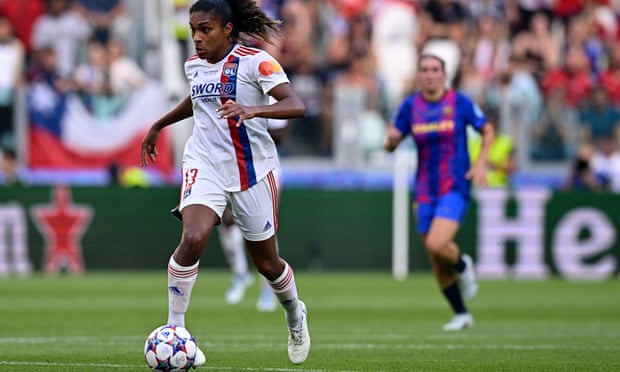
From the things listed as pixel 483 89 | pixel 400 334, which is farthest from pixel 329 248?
pixel 400 334

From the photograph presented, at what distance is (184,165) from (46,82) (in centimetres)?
1374

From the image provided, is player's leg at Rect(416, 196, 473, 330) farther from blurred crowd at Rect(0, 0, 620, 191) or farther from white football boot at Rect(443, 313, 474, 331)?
blurred crowd at Rect(0, 0, 620, 191)

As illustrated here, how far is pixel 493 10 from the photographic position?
80.8ft

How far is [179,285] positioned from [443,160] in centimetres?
526

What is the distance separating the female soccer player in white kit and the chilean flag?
12.9 metres

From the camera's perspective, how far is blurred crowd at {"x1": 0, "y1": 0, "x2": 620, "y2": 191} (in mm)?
21547

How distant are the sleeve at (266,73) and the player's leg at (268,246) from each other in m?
0.63

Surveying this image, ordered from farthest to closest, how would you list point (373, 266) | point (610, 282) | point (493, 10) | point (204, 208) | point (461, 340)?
1. point (493, 10)
2. point (373, 266)
3. point (610, 282)
4. point (461, 340)
5. point (204, 208)

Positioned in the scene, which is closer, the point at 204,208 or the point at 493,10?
the point at 204,208

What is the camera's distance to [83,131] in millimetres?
21703

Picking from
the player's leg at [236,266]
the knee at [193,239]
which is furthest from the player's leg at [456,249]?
the knee at [193,239]

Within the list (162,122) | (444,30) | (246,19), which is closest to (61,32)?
(444,30)

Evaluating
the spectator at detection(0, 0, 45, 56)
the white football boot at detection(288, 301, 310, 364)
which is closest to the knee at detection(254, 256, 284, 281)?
the white football boot at detection(288, 301, 310, 364)

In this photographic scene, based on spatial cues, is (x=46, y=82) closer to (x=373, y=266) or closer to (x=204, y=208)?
(x=373, y=266)
